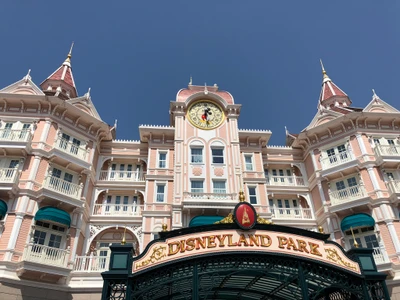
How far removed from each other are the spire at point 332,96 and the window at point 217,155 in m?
13.5

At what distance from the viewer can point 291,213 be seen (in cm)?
2680

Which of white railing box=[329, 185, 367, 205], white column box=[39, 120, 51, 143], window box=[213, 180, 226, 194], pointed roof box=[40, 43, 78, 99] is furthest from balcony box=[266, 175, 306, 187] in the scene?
pointed roof box=[40, 43, 78, 99]

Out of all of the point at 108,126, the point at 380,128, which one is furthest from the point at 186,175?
the point at 380,128

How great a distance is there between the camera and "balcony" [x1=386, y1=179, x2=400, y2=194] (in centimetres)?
2272

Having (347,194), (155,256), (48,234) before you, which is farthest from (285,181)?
(155,256)

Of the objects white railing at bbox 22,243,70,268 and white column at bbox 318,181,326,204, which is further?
white column at bbox 318,181,326,204

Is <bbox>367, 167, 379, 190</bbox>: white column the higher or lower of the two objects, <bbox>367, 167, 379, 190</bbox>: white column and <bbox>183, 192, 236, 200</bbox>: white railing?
the higher

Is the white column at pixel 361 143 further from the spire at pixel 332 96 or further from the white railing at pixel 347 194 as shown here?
the spire at pixel 332 96

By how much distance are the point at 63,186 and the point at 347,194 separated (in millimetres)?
21069

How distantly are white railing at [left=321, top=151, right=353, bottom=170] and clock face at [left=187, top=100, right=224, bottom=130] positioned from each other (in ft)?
31.2

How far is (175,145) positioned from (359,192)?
14.7m

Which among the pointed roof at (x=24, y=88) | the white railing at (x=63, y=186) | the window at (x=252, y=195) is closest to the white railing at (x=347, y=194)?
the window at (x=252, y=195)

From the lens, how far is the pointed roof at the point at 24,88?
80.3 feet

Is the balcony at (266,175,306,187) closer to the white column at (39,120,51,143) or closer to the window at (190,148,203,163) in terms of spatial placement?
the window at (190,148,203,163)
